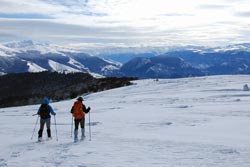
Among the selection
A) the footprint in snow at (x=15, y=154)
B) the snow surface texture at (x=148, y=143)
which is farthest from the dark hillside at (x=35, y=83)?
the footprint in snow at (x=15, y=154)

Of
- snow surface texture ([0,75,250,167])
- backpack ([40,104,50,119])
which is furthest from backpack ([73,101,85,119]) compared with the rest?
backpack ([40,104,50,119])

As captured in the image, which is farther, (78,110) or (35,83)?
(35,83)

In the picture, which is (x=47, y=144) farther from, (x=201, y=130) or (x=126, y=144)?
(x=201, y=130)

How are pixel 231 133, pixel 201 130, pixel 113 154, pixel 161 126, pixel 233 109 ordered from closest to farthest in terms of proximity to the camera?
pixel 113 154, pixel 231 133, pixel 201 130, pixel 161 126, pixel 233 109

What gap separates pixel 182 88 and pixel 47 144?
26701 millimetres

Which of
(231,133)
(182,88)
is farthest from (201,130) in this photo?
(182,88)

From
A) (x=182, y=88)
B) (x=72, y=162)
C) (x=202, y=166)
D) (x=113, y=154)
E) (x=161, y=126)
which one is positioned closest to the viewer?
(x=202, y=166)

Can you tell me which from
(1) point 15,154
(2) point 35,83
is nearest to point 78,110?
(1) point 15,154

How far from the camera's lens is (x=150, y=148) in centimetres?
1330

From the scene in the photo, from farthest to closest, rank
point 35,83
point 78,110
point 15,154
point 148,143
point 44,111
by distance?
point 35,83 → point 44,111 → point 78,110 → point 148,143 → point 15,154

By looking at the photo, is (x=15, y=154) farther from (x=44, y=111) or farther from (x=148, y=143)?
(x=148, y=143)

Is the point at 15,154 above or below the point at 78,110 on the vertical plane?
below

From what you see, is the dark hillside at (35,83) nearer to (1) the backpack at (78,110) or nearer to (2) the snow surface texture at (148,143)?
(2) the snow surface texture at (148,143)

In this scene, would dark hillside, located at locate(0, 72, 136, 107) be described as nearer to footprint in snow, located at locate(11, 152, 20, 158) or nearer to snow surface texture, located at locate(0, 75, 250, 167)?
snow surface texture, located at locate(0, 75, 250, 167)
